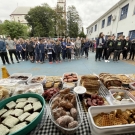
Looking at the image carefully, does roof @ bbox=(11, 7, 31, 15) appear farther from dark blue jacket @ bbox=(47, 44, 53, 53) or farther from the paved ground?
the paved ground

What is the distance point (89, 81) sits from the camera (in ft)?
4.56

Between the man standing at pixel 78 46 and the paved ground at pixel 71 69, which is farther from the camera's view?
the man standing at pixel 78 46

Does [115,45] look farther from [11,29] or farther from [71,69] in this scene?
[11,29]

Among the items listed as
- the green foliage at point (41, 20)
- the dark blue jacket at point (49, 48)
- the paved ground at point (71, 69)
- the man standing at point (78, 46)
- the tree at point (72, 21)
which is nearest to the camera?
the paved ground at point (71, 69)

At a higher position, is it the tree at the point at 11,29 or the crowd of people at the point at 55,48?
the tree at the point at 11,29

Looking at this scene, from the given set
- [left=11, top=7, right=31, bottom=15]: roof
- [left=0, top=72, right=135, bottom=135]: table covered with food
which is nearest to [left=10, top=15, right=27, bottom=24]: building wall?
[left=11, top=7, right=31, bottom=15]: roof

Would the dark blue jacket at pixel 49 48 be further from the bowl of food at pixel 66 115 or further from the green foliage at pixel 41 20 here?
the green foliage at pixel 41 20

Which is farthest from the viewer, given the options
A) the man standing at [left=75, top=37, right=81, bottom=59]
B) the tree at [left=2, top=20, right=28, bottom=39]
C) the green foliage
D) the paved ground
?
the green foliage

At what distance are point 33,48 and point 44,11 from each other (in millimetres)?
18895

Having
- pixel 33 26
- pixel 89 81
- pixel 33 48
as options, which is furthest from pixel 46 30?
pixel 89 81

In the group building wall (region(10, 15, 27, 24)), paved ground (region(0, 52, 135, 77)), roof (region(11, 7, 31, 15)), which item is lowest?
paved ground (region(0, 52, 135, 77))

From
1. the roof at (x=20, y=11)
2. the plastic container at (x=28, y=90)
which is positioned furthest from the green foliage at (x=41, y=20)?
the roof at (x=20, y=11)

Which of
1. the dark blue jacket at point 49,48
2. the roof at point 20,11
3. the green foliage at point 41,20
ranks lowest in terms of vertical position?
the dark blue jacket at point 49,48

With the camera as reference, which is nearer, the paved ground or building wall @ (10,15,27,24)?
the paved ground
